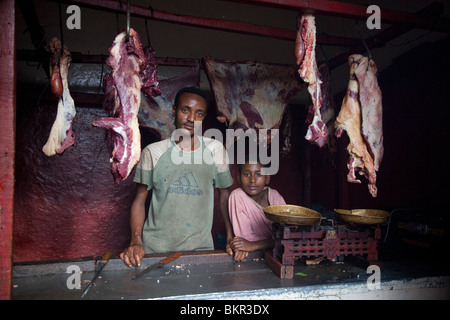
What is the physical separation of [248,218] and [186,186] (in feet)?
2.59

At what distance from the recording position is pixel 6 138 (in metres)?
1.65

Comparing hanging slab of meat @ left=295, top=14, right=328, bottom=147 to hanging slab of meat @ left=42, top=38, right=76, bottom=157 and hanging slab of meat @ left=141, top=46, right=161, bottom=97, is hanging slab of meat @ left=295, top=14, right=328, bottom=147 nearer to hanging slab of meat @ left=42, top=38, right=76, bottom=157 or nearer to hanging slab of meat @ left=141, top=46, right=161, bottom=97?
hanging slab of meat @ left=141, top=46, right=161, bottom=97

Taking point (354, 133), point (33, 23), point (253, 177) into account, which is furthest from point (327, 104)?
point (33, 23)

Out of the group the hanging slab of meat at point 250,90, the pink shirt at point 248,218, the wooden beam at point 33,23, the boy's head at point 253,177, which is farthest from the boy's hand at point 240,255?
the wooden beam at point 33,23

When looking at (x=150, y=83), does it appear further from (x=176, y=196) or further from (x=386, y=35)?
(x=386, y=35)

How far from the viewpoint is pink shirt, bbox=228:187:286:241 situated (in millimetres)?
3267

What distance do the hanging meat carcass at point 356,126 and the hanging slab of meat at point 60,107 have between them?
92.2 inches

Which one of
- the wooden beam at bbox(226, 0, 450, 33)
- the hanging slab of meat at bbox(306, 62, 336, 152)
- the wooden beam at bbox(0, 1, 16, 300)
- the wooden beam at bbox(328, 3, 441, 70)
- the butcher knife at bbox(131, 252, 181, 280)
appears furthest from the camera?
the hanging slab of meat at bbox(306, 62, 336, 152)

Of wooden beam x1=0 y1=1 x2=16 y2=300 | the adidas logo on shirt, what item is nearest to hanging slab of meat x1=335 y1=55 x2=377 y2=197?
the adidas logo on shirt

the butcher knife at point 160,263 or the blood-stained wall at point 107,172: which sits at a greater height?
the blood-stained wall at point 107,172

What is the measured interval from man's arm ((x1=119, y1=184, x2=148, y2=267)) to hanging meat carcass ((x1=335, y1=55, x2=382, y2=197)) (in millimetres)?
1943

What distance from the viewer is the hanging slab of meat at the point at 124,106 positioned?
2.16 m

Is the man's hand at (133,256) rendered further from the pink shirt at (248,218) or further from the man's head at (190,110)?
the man's head at (190,110)
